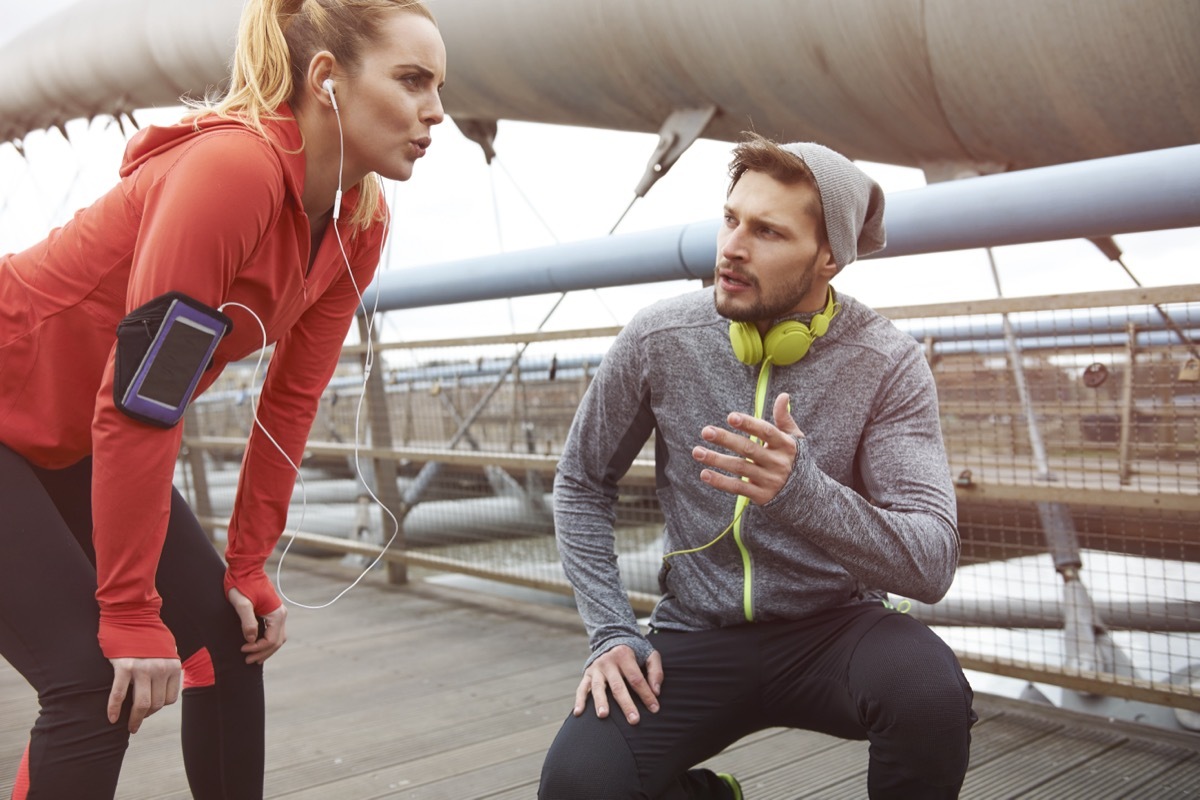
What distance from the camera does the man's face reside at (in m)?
1.46

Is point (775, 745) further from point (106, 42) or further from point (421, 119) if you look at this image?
point (106, 42)

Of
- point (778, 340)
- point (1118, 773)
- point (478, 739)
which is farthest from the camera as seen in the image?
point (478, 739)

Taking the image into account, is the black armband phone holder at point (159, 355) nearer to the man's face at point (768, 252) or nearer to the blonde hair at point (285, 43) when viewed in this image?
the blonde hair at point (285, 43)

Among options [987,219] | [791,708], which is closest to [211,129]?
[791,708]

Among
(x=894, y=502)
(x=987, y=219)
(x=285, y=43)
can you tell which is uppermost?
(x=285, y=43)

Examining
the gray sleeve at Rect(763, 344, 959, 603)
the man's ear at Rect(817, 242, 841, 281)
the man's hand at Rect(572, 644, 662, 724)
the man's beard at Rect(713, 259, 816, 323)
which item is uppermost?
the man's ear at Rect(817, 242, 841, 281)

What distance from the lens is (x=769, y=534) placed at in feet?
4.90

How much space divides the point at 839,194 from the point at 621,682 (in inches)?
28.1

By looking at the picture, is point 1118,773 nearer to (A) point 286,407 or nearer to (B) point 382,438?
(A) point 286,407

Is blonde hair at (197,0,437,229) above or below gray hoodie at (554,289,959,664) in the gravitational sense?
above

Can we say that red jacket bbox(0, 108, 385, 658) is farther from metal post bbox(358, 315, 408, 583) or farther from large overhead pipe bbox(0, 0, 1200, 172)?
metal post bbox(358, 315, 408, 583)

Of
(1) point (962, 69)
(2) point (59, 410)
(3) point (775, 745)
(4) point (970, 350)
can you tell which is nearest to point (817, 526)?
(2) point (59, 410)

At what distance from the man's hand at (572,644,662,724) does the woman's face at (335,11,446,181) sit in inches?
27.1

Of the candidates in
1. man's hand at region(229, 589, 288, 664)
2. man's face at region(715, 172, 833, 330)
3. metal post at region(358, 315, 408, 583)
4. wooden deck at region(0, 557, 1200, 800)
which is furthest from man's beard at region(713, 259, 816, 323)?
metal post at region(358, 315, 408, 583)
